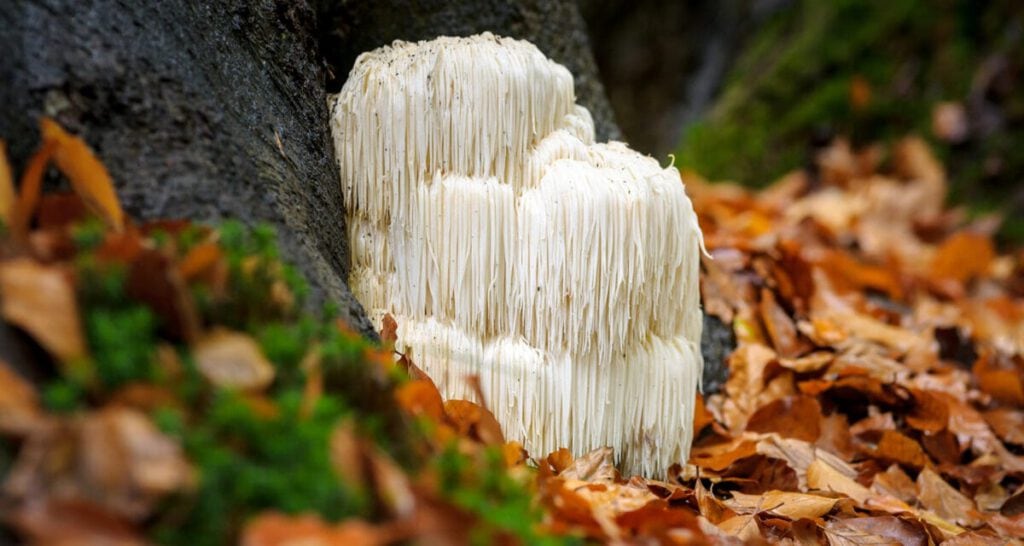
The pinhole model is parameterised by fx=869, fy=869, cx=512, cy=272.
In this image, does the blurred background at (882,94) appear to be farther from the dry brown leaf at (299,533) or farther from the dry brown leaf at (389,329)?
the dry brown leaf at (299,533)

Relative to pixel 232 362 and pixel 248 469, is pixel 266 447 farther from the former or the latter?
pixel 232 362

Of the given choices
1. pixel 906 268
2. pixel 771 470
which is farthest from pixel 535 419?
pixel 906 268

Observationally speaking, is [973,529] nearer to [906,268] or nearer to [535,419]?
[535,419]

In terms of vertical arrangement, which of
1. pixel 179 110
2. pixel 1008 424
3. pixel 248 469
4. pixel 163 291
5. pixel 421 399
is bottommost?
pixel 1008 424

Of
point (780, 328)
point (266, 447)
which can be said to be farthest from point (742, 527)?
point (780, 328)

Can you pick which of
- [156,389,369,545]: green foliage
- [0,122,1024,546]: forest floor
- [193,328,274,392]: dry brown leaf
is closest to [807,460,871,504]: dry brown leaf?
[0,122,1024,546]: forest floor

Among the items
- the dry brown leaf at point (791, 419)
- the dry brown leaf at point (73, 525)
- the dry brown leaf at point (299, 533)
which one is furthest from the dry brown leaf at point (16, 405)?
the dry brown leaf at point (791, 419)

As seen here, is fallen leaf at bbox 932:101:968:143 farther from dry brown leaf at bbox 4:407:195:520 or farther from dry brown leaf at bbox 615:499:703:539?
dry brown leaf at bbox 4:407:195:520
